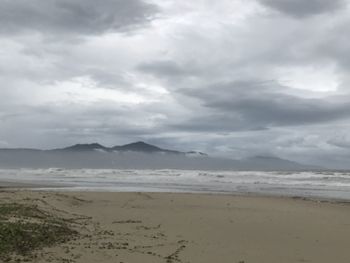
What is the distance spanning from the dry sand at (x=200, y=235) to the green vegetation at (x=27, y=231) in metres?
0.35

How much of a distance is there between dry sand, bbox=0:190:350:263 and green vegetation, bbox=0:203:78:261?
35 centimetres

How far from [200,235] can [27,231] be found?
4126 millimetres

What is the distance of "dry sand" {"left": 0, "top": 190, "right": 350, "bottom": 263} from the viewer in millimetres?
8633

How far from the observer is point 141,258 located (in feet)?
27.2

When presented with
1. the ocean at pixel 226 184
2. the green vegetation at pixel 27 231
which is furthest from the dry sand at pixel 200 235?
the ocean at pixel 226 184

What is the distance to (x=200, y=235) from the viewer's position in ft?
36.9


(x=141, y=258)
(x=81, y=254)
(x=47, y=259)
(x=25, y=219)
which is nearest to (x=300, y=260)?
(x=141, y=258)

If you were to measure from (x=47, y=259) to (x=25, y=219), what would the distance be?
10.8 ft

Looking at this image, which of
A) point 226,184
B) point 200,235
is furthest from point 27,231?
point 226,184

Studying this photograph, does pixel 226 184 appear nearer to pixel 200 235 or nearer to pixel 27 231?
pixel 200 235

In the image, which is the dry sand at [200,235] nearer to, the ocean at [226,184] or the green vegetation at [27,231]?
the green vegetation at [27,231]

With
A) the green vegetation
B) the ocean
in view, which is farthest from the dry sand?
the ocean

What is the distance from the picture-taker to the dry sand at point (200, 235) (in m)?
8.63

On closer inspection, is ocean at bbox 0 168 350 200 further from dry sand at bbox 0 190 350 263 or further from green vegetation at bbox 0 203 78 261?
green vegetation at bbox 0 203 78 261
